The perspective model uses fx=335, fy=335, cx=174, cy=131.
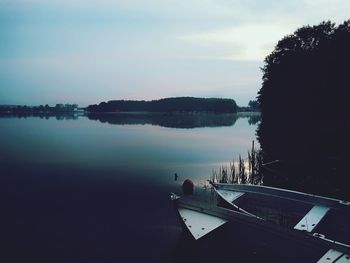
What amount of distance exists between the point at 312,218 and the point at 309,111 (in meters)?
24.5

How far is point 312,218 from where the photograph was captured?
9539 mm

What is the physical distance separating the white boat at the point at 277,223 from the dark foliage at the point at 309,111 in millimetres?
5128

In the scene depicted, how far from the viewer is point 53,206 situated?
1536 centimetres

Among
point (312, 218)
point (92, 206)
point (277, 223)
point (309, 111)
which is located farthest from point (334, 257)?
point (309, 111)

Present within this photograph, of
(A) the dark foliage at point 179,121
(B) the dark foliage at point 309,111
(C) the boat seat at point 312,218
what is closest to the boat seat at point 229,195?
(C) the boat seat at point 312,218

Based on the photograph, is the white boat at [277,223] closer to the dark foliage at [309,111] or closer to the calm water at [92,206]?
the calm water at [92,206]

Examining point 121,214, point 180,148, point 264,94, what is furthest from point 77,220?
point 264,94

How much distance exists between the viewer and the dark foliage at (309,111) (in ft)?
60.8

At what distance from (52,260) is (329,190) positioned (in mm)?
12399

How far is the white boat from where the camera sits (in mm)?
7750

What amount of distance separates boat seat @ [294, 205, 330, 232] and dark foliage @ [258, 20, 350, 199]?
5.73m

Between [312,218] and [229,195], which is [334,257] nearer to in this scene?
[312,218]

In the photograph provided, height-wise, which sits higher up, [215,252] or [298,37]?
[298,37]

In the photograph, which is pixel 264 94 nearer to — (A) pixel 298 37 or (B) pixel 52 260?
(A) pixel 298 37
